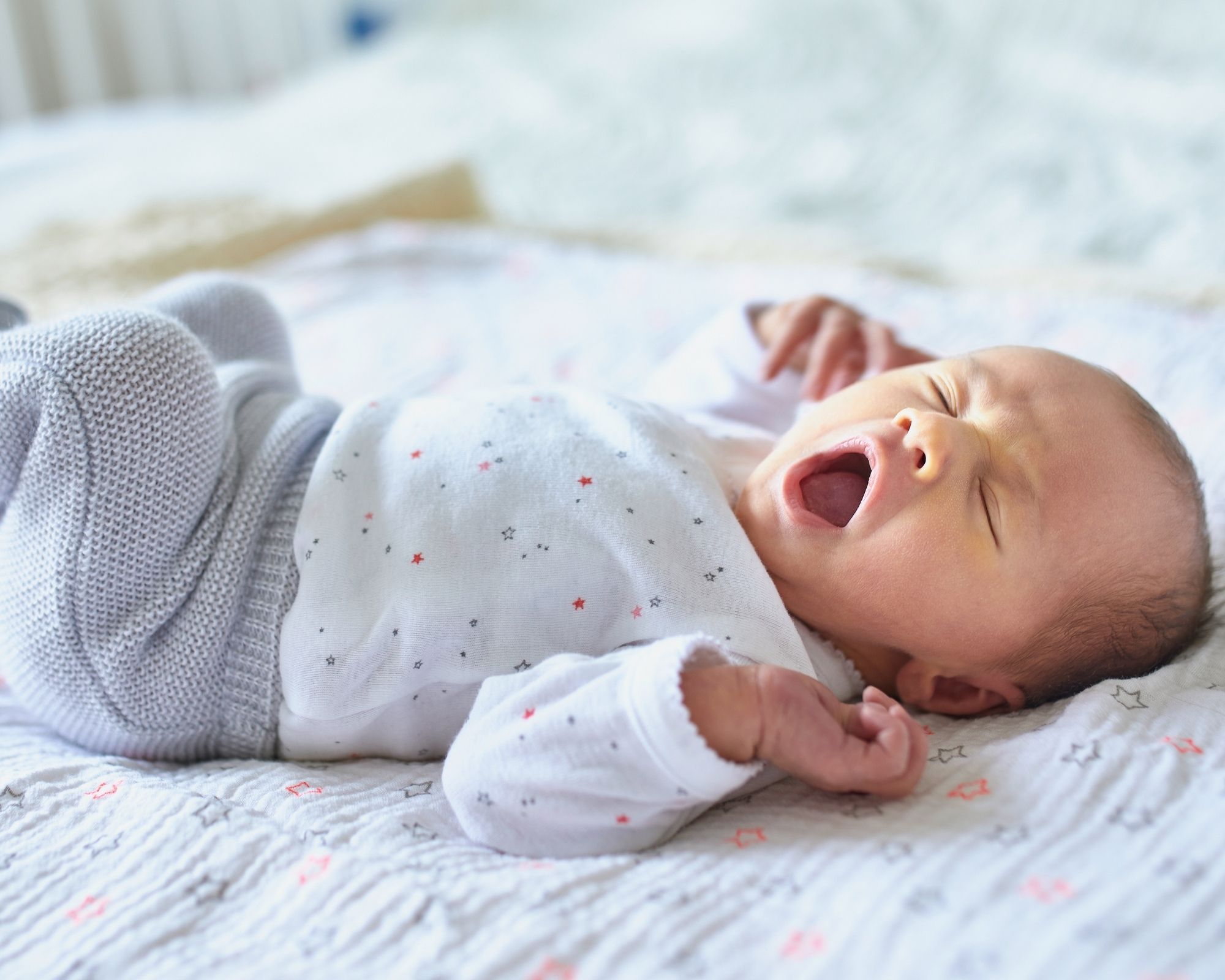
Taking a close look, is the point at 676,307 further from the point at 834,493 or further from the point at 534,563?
the point at 534,563

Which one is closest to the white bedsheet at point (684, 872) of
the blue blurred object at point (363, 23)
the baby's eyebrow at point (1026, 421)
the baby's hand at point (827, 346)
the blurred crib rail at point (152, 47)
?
the baby's eyebrow at point (1026, 421)

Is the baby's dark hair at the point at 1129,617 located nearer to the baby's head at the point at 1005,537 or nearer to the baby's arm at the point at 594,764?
the baby's head at the point at 1005,537

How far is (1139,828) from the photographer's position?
657 millimetres

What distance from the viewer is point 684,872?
68 centimetres

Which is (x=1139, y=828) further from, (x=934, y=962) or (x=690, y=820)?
(x=690, y=820)

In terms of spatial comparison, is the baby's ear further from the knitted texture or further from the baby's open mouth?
the knitted texture

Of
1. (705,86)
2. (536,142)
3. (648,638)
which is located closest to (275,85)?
(536,142)

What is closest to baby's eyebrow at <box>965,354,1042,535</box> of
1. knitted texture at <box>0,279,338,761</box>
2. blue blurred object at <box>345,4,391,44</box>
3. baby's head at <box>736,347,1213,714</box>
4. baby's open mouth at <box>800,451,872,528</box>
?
baby's head at <box>736,347,1213,714</box>

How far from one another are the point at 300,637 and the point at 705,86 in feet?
6.32

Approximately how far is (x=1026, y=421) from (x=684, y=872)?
443 millimetres

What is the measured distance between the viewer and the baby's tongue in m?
0.96

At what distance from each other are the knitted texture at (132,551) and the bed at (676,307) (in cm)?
6

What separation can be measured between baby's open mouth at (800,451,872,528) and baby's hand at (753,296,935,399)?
192 mm

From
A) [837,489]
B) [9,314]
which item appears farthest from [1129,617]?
[9,314]
